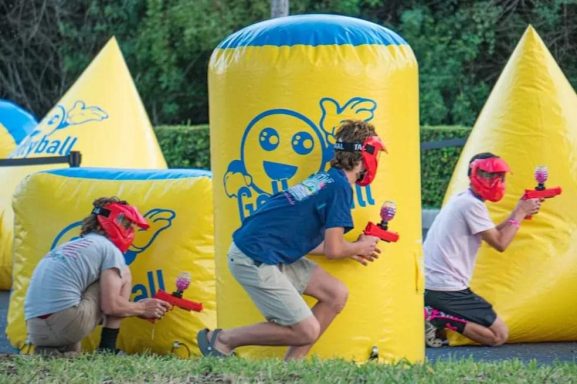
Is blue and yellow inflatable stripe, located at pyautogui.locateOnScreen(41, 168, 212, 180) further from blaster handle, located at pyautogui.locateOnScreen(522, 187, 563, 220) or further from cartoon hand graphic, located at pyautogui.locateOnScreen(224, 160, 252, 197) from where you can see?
blaster handle, located at pyautogui.locateOnScreen(522, 187, 563, 220)

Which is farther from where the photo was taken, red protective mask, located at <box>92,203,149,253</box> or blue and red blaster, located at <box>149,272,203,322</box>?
blue and red blaster, located at <box>149,272,203,322</box>

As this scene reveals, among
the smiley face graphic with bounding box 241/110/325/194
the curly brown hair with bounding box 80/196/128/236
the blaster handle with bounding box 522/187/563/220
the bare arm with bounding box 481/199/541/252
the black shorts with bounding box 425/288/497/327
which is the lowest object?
the black shorts with bounding box 425/288/497/327

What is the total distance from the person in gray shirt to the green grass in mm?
1475

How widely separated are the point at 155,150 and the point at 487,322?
4005 mm

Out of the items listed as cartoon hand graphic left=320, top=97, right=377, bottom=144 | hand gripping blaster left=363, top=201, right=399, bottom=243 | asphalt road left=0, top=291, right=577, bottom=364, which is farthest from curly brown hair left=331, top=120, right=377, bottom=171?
asphalt road left=0, top=291, right=577, bottom=364

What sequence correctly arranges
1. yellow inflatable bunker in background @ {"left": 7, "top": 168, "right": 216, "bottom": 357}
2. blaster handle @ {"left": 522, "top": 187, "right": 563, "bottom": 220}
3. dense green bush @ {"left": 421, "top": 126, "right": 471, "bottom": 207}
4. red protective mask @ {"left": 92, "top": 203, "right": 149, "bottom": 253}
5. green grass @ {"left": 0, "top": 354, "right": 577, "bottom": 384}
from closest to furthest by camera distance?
green grass @ {"left": 0, "top": 354, "right": 577, "bottom": 384} < red protective mask @ {"left": 92, "top": 203, "right": 149, "bottom": 253} < yellow inflatable bunker in background @ {"left": 7, "top": 168, "right": 216, "bottom": 357} < blaster handle @ {"left": 522, "top": 187, "right": 563, "bottom": 220} < dense green bush @ {"left": 421, "top": 126, "right": 471, "bottom": 207}

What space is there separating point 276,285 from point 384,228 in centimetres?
69

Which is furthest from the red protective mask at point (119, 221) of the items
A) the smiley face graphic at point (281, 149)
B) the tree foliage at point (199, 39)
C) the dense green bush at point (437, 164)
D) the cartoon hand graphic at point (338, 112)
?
the tree foliage at point (199, 39)

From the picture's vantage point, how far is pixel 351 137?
707 cm

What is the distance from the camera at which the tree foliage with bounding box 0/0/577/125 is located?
70.7ft

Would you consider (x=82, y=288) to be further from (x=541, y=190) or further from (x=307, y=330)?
(x=541, y=190)

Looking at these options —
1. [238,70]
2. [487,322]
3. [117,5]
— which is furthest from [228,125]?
[117,5]

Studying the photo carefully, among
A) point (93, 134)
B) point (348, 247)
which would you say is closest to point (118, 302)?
point (348, 247)

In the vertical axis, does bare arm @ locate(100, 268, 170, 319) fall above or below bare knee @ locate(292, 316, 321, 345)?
below
